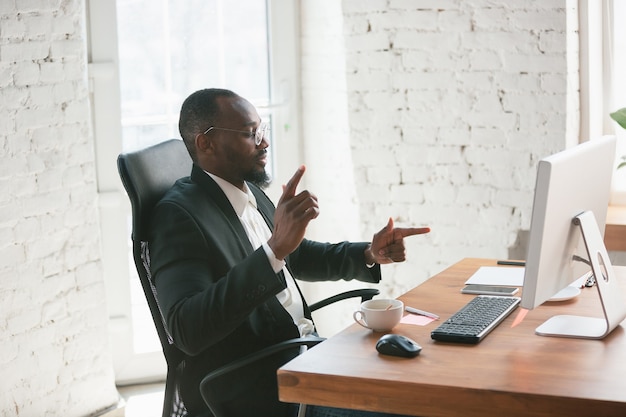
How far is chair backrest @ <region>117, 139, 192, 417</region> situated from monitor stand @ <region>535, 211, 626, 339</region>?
846mm

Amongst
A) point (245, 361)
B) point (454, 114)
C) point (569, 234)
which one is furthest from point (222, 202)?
point (454, 114)

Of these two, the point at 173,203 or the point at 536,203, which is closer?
the point at 536,203

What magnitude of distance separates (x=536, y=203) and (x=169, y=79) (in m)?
2.24

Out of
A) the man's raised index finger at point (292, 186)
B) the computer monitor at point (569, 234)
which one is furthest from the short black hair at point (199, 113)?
the computer monitor at point (569, 234)

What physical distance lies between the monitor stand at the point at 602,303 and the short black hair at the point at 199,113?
99 cm

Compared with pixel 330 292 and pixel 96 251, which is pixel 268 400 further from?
pixel 330 292

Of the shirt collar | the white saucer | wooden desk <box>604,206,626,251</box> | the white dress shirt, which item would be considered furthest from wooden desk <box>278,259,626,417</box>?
wooden desk <box>604,206,626,251</box>

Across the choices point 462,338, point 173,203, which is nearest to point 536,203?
point 462,338

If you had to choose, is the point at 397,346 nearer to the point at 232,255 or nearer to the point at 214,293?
the point at 214,293

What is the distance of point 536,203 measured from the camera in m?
1.65

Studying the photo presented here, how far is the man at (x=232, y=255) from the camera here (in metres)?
1.90

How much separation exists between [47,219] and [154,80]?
83 centimetres

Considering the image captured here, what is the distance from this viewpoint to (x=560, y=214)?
174 centimetres

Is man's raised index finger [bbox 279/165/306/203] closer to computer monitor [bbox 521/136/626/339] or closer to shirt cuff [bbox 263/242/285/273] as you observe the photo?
shirt cuff [bbox 263/242/285/273]
